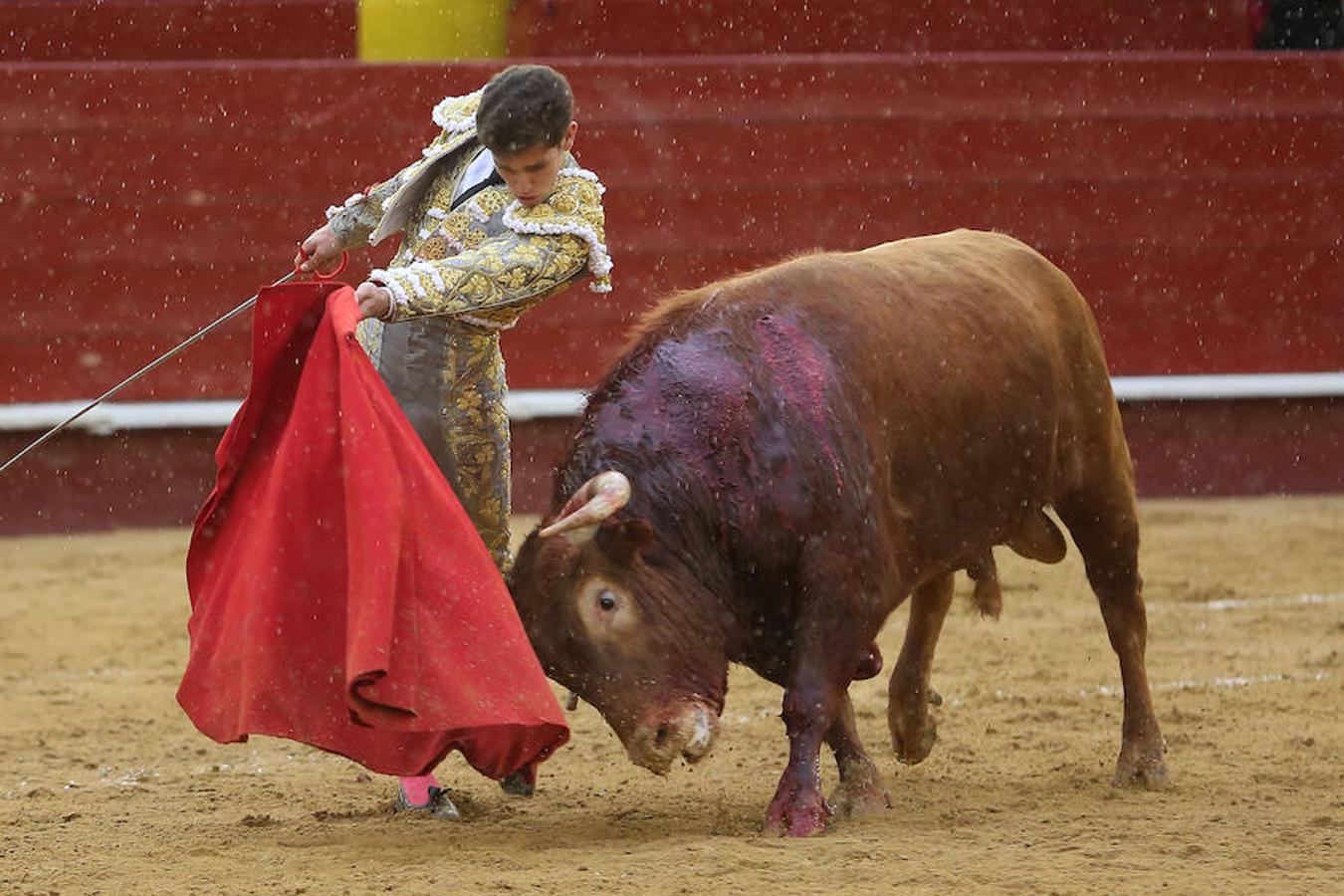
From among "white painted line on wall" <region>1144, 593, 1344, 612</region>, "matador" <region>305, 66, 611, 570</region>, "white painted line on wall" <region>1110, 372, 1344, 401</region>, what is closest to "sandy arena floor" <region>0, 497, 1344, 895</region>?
"white painted line on wall" <region>1144, 593, 1344, 612</region>

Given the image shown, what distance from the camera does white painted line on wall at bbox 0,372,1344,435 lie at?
23.8 ft

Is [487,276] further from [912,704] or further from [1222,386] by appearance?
[1222,386]

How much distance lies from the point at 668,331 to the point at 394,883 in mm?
1039

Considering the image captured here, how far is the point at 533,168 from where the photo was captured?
11.4 ft

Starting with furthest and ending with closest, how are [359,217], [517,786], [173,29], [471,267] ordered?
[173,29] < [517,786] < [359,217] < [471,267]

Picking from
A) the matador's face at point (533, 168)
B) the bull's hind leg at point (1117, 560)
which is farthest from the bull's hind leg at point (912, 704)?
the matador's face at point (533, 168)

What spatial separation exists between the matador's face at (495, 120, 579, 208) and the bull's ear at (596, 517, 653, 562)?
0.55 m

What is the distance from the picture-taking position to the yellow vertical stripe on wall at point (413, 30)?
7625 mm

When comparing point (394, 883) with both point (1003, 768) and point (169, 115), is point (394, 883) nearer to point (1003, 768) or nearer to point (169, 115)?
point (1003, 768)

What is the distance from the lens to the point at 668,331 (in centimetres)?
365

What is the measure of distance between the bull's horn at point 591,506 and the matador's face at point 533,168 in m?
0.47

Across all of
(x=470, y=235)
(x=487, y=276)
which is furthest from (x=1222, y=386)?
(x=487, y=276)

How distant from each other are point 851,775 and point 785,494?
0.56 m

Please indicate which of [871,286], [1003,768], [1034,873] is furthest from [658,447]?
[1003,768]
